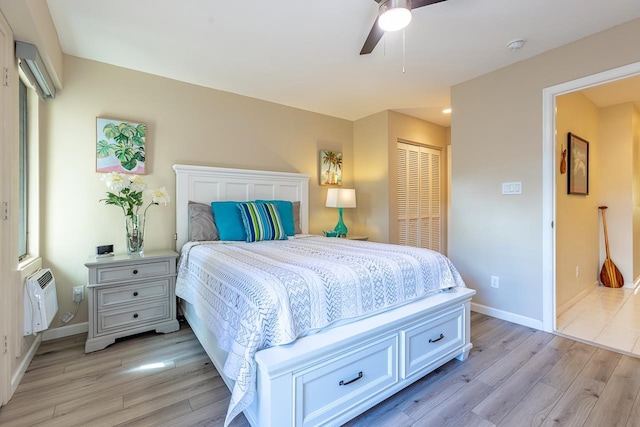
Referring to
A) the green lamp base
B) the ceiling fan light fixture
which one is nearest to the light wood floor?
the green lamp base

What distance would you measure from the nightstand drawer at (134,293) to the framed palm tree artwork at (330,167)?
7.82 ft

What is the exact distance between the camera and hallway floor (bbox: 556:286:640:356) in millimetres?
2324

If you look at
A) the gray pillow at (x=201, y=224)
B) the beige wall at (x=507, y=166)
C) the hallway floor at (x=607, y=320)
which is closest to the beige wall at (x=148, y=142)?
the gray pillow at (x=201, y=224)

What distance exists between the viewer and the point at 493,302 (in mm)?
2908

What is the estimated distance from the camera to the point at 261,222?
2.85 meters

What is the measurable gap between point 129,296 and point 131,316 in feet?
0.55

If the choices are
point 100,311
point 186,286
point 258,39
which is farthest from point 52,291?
point 258,39

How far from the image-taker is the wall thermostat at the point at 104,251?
2.43 m

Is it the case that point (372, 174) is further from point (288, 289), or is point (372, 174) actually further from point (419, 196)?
point (288, 289)

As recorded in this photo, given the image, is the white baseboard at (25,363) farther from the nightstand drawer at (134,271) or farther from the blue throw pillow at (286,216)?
the blue throw pillow at (286,216)

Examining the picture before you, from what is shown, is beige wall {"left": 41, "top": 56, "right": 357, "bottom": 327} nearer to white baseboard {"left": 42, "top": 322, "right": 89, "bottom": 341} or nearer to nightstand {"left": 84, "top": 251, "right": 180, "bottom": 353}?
white baseboard {"left": 42, "top": 322, "right": 89, "bottom": 341}

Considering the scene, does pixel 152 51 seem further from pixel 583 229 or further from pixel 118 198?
pixel 583 229

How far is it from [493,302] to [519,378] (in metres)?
1.17

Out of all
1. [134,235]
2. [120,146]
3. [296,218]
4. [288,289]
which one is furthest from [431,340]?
[120,146]
